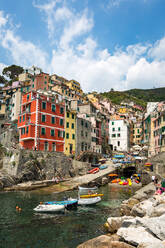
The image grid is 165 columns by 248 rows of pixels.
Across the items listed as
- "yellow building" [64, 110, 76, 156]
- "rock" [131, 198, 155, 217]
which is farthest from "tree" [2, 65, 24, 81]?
"rock" [131, 198, 155, 217]

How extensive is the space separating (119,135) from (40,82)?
40.4m

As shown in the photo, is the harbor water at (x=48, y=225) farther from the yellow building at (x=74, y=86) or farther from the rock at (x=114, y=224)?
the yellow building at (x=74, y=86)

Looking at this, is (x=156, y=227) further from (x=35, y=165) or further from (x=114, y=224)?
(x=35, y=165)

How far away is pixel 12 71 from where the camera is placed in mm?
105938

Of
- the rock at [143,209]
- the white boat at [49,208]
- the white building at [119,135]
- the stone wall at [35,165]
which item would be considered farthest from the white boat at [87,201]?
the white building at [119,135]

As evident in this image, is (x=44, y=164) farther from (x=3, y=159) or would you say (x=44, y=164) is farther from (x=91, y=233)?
(x=91, y=233)

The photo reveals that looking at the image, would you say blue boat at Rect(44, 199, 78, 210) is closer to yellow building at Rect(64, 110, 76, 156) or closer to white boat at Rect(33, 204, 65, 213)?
white boat at Rect(33, 204, 65, 213)

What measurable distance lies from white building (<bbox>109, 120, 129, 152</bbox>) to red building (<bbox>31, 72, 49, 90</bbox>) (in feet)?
108

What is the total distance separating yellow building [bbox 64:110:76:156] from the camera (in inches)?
2212

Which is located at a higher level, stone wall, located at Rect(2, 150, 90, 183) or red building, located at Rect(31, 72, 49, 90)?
red building, located at Rect(31, 72, 49, 90)

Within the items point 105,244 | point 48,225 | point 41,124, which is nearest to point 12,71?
point 41,124

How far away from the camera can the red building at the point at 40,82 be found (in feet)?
271

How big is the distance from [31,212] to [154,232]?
1595 cm

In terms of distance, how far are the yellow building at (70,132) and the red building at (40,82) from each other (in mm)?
30865
